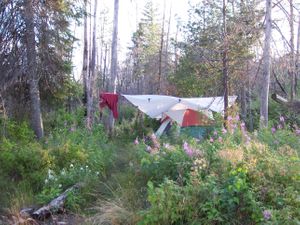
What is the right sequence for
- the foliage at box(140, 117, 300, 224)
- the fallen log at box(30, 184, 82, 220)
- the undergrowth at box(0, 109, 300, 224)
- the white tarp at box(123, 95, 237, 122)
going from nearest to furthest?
the foliage at box(140, 117, 300, 224), the undergrowth at box(0, 109, 300, 224), the fallen log at box(30, 184, 82, 220), the white tarp at box(123, 95, 237, 122)

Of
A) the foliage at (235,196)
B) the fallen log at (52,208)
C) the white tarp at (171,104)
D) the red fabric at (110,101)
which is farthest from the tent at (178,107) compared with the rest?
the foliage at (235,196)

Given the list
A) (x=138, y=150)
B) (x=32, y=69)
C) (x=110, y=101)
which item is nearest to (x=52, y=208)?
(x=138, y=150)

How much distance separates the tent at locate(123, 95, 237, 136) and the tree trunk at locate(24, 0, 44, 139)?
381 cm

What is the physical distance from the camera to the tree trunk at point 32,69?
10.1 metres

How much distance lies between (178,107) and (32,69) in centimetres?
552

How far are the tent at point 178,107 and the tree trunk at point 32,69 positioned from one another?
A: 3.81 m

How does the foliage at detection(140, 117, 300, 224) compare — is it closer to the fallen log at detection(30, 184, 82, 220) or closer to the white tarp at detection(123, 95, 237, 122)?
the fallen log at detection(30, 184, 82, 220)

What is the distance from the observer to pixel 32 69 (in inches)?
412

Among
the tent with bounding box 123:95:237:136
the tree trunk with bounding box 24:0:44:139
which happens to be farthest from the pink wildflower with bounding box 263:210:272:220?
the tree trunk with bounding box 24:0:44:139

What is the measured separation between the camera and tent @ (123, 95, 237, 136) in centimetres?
1288

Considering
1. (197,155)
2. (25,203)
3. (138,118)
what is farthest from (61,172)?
(138,118)

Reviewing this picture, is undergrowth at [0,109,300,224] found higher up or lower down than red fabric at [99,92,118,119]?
lower down

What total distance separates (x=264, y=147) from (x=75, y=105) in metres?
13.4

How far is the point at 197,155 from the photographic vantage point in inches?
211
